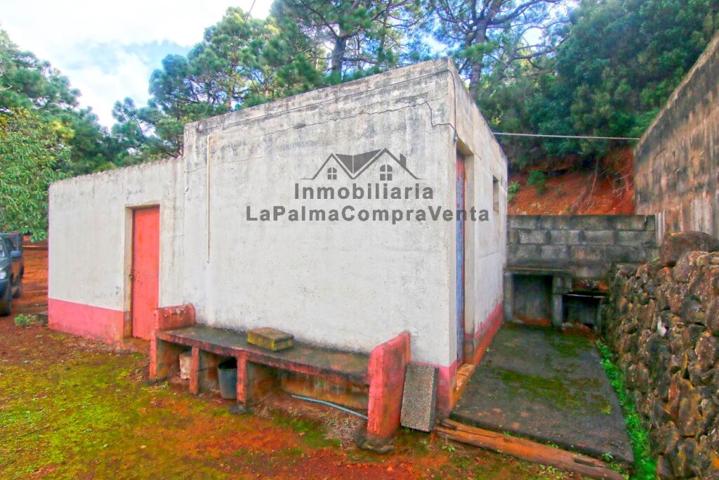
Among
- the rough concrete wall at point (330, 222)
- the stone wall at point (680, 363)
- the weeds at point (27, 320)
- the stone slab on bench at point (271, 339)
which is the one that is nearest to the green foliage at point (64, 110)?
the weeds at point (27, 320)

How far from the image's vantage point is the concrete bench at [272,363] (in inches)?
121

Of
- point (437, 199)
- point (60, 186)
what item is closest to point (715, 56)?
point (437, 199)

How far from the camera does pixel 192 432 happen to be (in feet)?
11.6

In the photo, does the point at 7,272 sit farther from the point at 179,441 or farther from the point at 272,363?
the point at 272,363

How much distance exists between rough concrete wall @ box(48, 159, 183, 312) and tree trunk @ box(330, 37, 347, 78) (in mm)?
7848

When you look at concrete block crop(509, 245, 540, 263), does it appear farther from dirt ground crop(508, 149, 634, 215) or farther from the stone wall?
dirt ground crop(508, 149, 634, 215)

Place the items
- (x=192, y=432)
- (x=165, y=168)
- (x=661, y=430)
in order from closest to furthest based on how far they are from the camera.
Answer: (x=661, y=430) → (x=192, y=432) → (x=165, y=168)

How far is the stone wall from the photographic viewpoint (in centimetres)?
221

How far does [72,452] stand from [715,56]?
7.69m

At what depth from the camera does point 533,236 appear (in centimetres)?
688

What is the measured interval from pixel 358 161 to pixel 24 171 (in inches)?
355

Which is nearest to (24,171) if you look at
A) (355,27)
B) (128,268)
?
(128,268)

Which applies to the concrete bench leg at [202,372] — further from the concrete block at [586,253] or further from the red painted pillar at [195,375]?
the concrete block at [586,253]

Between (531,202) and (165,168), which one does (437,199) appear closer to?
(165,168)
